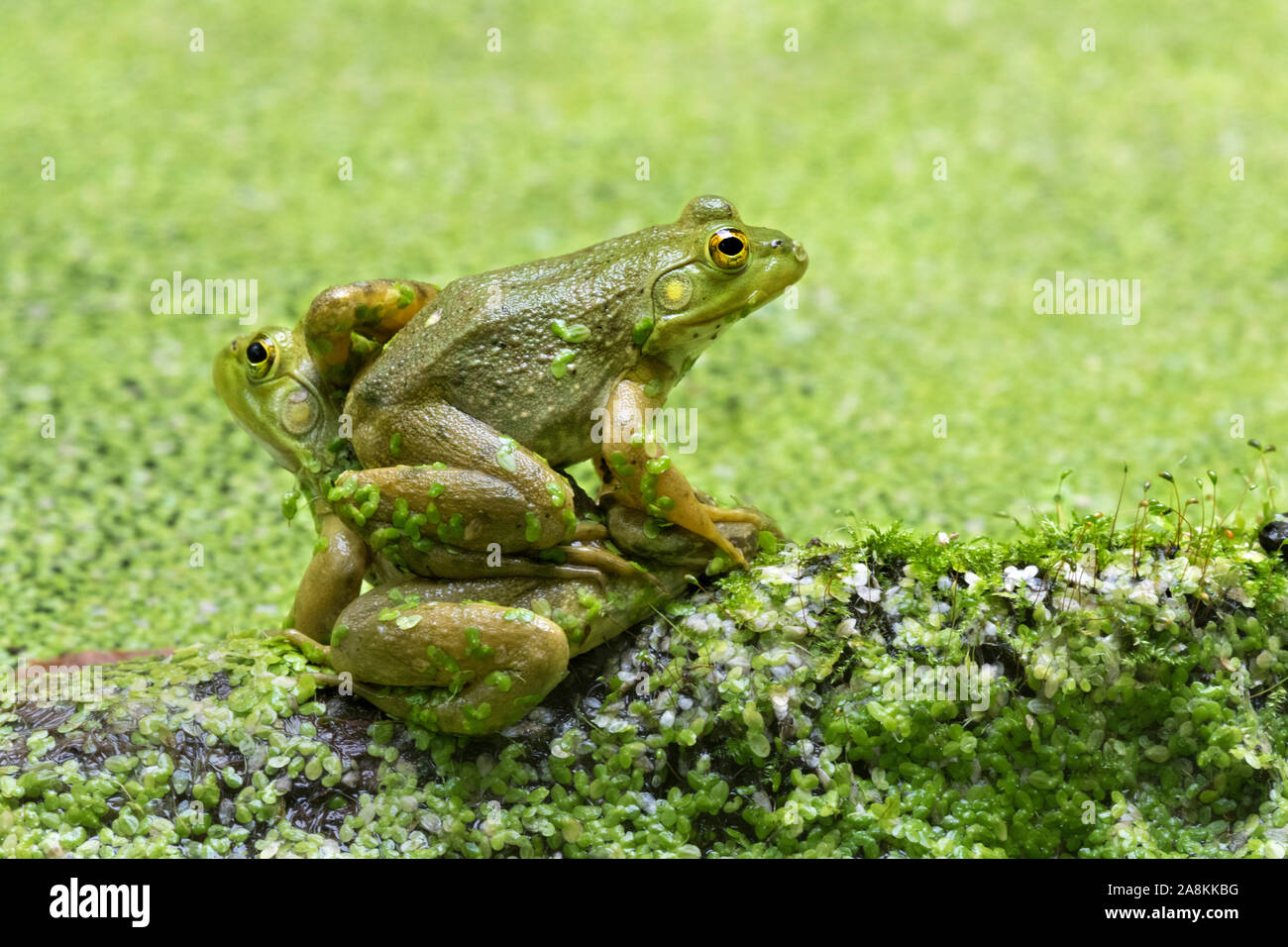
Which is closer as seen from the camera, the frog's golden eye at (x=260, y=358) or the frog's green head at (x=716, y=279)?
the frog's green head at (x=716, y=279)

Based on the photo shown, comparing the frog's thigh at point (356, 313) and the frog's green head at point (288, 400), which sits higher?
the frog's thigh at point (356, 313)

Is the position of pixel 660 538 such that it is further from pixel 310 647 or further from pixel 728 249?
pixel 310 647

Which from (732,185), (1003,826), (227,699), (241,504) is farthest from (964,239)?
(227,699)

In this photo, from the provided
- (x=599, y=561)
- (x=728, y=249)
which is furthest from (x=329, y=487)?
(x=728, y=249)

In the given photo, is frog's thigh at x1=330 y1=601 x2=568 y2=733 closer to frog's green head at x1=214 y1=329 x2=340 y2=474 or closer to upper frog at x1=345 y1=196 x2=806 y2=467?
upper frog at x1=345 y1=196 x2=806 y2=467

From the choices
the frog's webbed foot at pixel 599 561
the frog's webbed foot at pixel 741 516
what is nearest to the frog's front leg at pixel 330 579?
the frog's webbed foot at pixel 599 561

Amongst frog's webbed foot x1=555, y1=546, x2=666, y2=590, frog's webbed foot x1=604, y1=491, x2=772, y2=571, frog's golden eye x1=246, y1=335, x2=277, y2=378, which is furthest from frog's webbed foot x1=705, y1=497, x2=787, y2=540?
frog's golden eye x1=246, y1=335, x2=277, y2=378

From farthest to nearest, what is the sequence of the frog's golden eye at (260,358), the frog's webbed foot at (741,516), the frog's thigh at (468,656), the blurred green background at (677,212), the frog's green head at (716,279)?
the blurred green background at (677,212) < the frog's golden eye at (260,358) < the frog's webbed foot at (741,516) < the frog's green head at (716,279) < the frog's thigh at (468,656)

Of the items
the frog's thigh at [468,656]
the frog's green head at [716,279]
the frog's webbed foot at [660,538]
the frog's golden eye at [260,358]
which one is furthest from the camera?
the frog's golden eye at [260,358]

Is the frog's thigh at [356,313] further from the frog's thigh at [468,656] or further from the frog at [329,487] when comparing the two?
the frog's thigh at [468,656]
